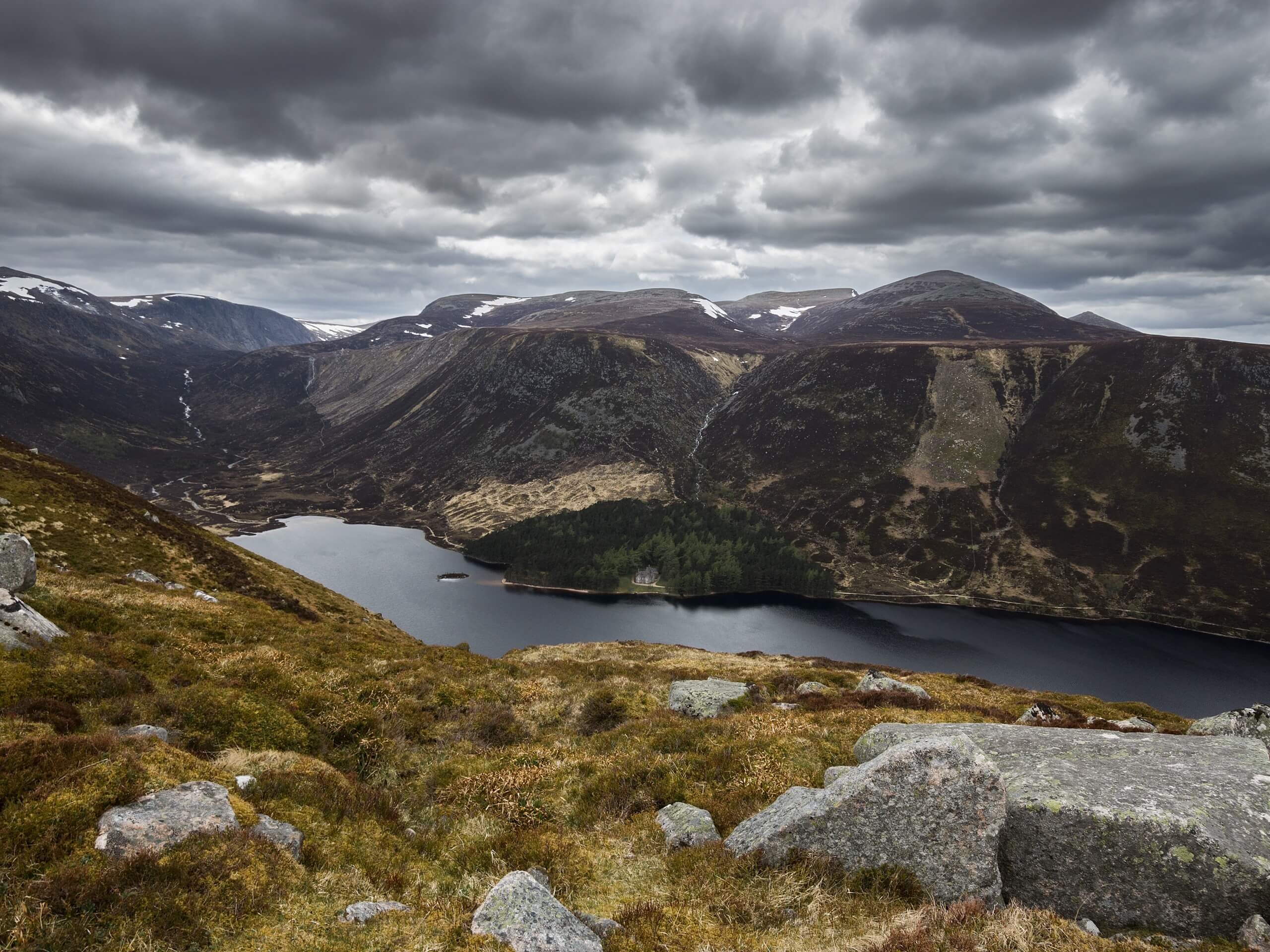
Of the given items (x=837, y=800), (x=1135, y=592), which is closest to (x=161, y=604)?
(x=837, y=800)

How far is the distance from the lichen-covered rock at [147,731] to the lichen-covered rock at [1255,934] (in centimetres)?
A: 2186

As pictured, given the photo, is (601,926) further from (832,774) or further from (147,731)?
(147,731)

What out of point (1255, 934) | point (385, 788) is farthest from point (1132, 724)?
point (385, 788)

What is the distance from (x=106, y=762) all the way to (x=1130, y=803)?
19.4 m

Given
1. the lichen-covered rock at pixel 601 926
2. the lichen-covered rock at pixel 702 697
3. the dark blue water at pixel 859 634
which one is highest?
the lichen-covered rock at pixel 601 926

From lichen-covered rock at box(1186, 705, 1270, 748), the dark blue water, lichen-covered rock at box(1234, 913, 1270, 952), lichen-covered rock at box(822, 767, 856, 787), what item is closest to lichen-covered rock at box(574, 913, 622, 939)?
lichen-covered rock at box(822, 767, 856, 787)

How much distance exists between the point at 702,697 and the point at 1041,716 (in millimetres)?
15837

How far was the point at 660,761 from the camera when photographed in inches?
642

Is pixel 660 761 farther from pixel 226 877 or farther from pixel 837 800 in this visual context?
pixel 226 877

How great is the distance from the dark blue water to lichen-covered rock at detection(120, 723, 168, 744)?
4355 inches

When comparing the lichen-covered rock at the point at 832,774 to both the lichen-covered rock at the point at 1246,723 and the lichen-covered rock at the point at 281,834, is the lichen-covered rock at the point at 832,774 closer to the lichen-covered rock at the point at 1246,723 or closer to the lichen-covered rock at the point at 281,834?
the lichen-covered rock at the point at 281,834

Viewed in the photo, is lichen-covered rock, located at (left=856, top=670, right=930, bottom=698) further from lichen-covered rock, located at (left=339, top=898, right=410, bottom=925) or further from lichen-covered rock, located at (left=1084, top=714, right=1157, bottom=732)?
lichen-covered rock, located at (left=339, top=898, right=410, bottom=925)

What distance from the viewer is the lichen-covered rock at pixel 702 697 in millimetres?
25359

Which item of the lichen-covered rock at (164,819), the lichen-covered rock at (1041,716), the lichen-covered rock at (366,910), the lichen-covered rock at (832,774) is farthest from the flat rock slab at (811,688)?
the lichen-covered rock at (164,819)
